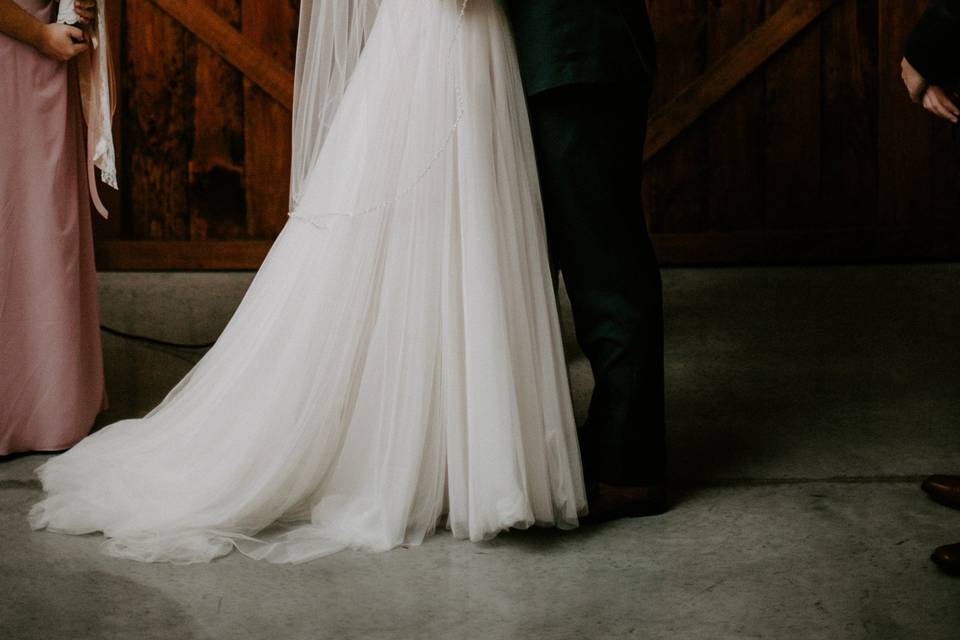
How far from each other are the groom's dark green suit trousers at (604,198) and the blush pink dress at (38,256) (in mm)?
1284

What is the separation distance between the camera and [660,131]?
4094mm

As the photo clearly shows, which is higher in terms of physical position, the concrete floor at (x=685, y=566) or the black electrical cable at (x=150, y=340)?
the black electrical cable at (x=150, y=340)

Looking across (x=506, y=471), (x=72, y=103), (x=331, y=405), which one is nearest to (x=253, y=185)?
(x=72, y=103)

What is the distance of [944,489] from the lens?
206 centimetres

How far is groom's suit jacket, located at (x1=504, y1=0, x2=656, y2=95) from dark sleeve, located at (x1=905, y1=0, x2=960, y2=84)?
1.71 ft

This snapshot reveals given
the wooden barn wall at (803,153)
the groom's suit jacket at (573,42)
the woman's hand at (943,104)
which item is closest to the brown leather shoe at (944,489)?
the woman's hand at (943,104)

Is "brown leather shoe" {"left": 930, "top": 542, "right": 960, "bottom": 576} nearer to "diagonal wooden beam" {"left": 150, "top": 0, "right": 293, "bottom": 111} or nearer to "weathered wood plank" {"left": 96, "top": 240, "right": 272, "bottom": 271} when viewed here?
"weathered wood plank" {"left": 96, "top": 240, "right": 272, "bottom": 271}

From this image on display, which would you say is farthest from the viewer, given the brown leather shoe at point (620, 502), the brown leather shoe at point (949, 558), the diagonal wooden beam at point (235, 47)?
the diagonal wooden beam at point (235, 47)

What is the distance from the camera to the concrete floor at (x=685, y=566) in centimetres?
154

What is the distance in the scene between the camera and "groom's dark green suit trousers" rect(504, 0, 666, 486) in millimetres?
1844

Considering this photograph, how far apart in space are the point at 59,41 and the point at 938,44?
6.54 ft

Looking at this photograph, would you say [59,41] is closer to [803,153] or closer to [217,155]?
[217,155]

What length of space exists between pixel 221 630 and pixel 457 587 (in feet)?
1.31

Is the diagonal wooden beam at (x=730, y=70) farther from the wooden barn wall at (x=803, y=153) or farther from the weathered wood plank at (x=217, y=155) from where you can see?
the weathered wood plank at (x=217, y=155)
